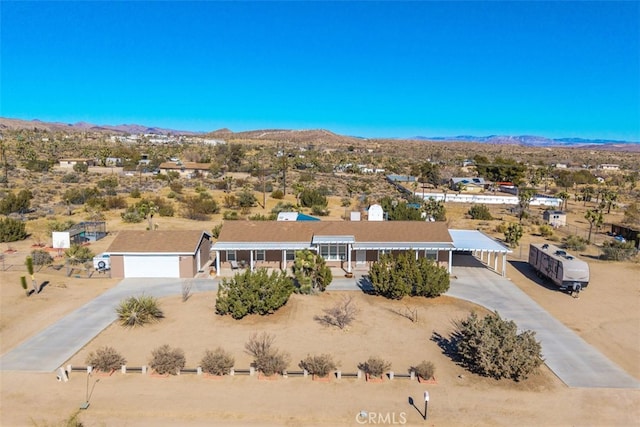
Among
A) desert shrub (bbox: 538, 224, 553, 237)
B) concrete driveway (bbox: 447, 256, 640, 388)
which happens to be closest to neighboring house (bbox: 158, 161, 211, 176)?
desert shrub (bbox: 538, 224, 553, 237)

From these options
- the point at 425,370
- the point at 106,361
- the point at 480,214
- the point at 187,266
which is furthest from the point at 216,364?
the point at 480,214

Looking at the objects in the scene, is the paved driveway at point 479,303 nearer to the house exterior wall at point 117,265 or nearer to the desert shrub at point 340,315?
the house exterior wall at point 117,265

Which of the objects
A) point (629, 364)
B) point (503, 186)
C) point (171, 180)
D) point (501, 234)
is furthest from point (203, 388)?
point (503, 186)

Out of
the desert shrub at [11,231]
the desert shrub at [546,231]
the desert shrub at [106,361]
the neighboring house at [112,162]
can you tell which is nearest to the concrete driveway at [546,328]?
the desert shrub at [546,231]

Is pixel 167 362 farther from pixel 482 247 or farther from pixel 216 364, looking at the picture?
pixel 482 247

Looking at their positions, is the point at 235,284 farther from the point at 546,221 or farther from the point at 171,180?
the point at 171,180

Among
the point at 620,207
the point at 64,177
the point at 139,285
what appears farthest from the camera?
the point at 64,177
